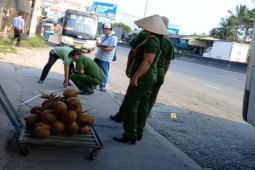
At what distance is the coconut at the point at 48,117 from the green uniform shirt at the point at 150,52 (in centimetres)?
125

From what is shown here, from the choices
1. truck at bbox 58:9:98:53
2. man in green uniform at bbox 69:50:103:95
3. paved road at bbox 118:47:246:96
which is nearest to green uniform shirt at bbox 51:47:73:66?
man in green uniform at bbox 69:50:103:95

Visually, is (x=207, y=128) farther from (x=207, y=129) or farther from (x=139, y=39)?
(x=139, y=39)

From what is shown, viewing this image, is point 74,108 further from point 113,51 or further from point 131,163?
point 113,51

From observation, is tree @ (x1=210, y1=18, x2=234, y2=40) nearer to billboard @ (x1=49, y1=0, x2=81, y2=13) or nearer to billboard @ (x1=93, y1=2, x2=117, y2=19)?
billboard @ (x1=93, y1=2, x2=117, y2=19)

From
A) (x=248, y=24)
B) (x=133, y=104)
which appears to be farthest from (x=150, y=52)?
(x=248, y=24)

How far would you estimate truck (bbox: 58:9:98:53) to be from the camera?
24.5m

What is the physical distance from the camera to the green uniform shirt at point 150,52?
443 centimetres

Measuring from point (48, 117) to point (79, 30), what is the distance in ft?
70.2

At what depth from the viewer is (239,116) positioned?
8742 millimetres

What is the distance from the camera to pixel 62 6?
7531cm

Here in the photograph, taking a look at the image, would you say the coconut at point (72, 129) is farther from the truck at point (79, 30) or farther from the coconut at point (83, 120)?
the truck at point (79, 30)

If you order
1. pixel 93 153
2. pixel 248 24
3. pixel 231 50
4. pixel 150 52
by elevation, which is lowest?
pixel 93 153

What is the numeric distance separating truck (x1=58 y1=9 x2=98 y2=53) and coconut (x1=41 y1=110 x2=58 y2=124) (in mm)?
20534

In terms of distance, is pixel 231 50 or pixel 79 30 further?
pixel 231 50
